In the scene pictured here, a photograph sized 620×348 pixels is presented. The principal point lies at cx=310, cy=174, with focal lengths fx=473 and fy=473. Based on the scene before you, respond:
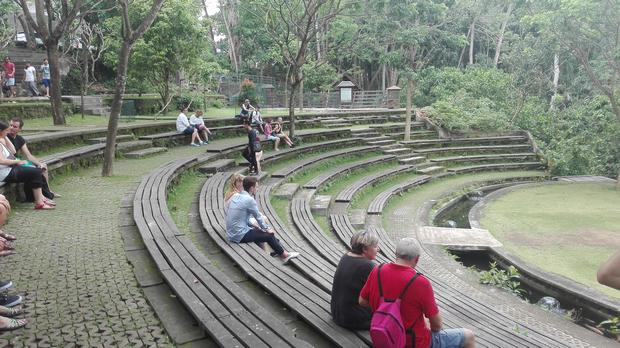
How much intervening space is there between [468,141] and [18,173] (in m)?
17.5

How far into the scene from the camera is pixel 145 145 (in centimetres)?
1237

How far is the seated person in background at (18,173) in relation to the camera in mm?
6203

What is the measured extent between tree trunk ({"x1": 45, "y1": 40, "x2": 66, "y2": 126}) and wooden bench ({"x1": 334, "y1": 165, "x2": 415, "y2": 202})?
318 inches

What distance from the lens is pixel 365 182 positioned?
13.3 metres

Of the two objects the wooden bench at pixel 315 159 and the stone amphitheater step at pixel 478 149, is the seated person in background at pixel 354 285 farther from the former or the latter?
the stone amphitheater step at pixel 478 149

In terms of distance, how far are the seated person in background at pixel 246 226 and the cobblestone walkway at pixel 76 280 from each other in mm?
1274

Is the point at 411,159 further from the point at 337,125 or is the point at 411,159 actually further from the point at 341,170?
the point at 337,125

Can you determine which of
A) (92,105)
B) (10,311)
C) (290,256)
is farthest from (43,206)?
(92,105)

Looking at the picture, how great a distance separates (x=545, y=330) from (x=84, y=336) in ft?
17.2

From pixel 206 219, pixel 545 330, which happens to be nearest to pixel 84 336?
pixel 206 219

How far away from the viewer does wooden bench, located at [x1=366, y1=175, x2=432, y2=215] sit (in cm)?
1116

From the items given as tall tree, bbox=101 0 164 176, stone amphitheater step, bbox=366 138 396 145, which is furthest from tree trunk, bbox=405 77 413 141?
tall tree, bbox=101 0 164 176

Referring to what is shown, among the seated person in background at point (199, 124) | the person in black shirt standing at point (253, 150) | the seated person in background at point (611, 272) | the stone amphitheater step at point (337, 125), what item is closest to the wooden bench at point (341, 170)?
the person in black shirt standing at point (253, 150)

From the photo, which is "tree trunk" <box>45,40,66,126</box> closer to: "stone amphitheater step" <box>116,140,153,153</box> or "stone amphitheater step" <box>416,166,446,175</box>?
"stone amphitheater step" <box>116,140,153,153</box>
